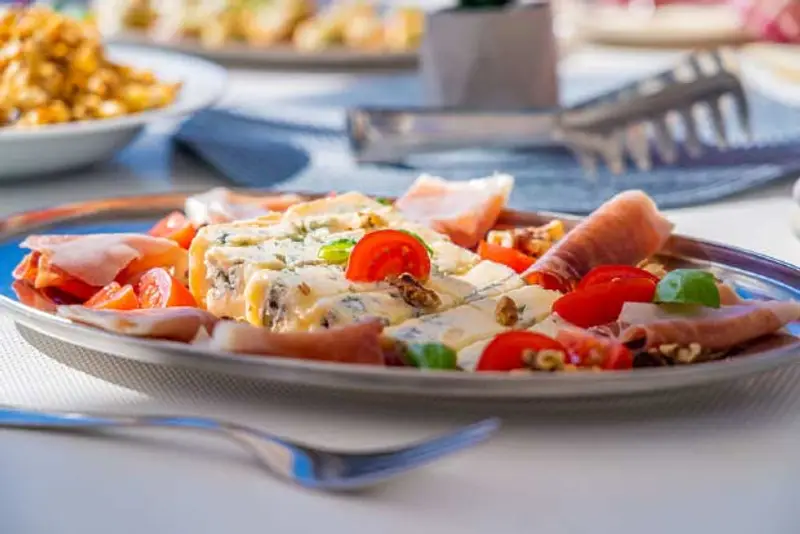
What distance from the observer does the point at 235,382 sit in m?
0.97

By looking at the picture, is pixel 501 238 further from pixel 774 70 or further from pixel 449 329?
pixel 774 70

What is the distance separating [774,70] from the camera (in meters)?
2.59

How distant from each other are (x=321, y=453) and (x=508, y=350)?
16 cm

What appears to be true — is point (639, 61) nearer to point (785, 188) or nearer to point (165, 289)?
point (785, 188)

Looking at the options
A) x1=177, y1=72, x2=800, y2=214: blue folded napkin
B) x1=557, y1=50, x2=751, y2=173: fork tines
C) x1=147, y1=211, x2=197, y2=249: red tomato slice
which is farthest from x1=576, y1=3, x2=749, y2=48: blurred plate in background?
x1=147, y1=211, x2=197, y2=249: red tomato slice

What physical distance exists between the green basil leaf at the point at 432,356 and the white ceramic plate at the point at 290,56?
1.86m

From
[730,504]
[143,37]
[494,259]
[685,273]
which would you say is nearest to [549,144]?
[494,259]

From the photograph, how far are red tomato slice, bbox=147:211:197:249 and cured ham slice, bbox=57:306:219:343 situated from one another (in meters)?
0.24

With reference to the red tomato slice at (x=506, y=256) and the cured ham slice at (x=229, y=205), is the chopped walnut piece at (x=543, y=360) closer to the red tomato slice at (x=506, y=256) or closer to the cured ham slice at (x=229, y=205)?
the red tomato slice at (x=506, y=256)

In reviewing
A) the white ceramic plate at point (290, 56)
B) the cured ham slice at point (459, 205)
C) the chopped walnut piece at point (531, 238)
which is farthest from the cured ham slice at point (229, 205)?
the white ceramic plate at point (290, 56)

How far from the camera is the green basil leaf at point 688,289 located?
3.15 feet

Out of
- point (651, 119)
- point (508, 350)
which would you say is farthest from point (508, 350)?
point (651, 119)

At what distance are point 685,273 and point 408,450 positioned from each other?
11.6 inches

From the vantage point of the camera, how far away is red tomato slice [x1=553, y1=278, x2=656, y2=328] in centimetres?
98
